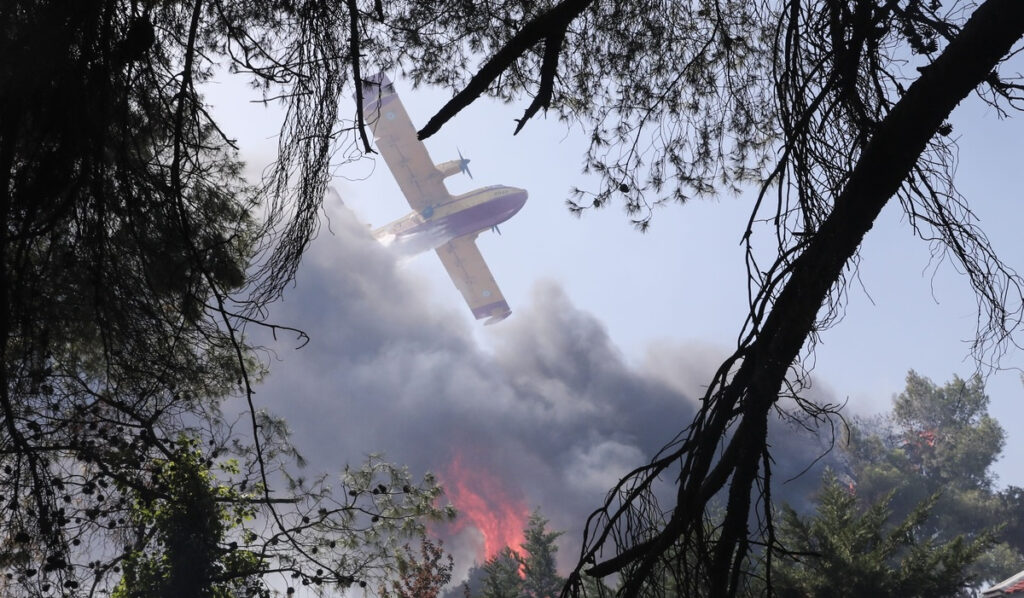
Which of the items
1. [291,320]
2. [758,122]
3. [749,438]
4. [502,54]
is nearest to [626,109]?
[758,122]

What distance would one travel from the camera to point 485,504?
A: 61.9 meters

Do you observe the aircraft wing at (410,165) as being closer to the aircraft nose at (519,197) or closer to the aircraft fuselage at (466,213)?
the aircraft fuselage at (466,213)

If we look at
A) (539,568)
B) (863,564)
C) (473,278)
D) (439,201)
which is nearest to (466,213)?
(439,201)

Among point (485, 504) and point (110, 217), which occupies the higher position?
point (485, 504)

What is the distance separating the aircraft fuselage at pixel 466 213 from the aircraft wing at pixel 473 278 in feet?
3.35

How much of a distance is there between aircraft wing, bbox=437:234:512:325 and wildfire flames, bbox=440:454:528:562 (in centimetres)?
1147

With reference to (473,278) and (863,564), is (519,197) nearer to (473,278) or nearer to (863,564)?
(473,278)

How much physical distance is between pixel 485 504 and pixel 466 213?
22.9 m

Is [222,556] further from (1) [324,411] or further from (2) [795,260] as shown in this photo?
(1) [324,411]

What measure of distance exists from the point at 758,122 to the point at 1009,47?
6.84 feet

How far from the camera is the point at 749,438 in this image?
177 centimetres

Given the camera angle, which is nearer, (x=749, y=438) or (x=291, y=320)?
(x=749, y=438)

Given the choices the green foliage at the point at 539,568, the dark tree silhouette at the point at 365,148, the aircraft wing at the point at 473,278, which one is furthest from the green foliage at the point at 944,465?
the dark tree silhouette at the point at 365,148

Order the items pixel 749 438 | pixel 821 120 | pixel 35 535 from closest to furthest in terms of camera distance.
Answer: pixel 749 438 < pixel 821 120 < pixel 35 535
